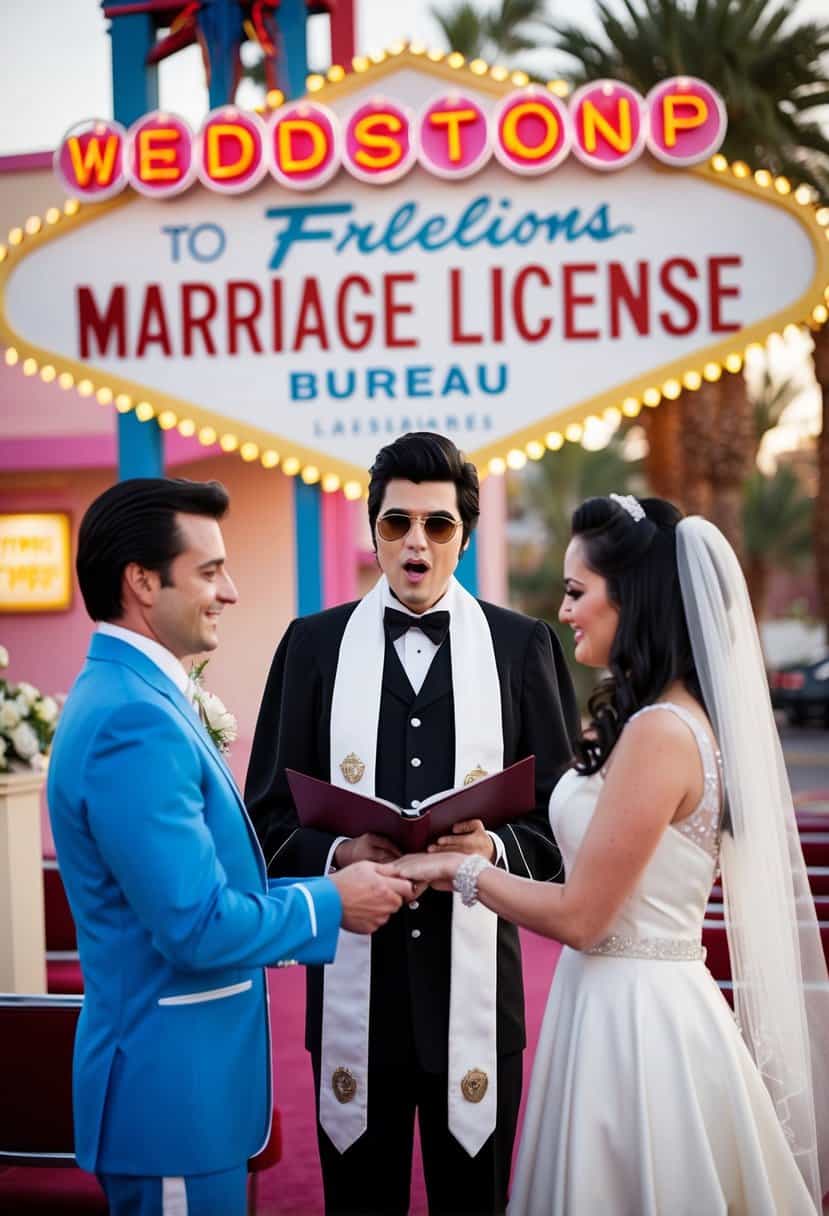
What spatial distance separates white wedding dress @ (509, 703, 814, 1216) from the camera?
240 cm

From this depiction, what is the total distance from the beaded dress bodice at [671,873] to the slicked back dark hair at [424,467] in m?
0.88

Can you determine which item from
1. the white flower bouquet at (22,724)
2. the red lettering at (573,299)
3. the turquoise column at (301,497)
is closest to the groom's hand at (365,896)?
the white flower bouquet at (22,724)

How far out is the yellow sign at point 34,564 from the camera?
12.0 metres

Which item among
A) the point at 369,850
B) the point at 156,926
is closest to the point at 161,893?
the point at 156,926

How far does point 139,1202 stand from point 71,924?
373cm

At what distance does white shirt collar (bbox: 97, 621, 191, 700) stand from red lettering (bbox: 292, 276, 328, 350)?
6066 millimetres

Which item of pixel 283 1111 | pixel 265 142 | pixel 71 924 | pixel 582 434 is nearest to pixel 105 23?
pixel 265 142

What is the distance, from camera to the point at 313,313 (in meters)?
8.12

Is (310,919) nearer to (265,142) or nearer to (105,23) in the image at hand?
(265,142)

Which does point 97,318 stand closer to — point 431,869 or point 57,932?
point 57,932

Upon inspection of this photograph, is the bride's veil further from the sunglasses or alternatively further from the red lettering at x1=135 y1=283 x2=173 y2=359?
the red lettering at x1=135 y1=283 x2=173 y2=359

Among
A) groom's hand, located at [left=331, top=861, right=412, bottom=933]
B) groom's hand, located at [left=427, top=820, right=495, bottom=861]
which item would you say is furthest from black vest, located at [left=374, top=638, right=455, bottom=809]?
groom's hand, located at [left=331, top=861, right=412, bottom=933]

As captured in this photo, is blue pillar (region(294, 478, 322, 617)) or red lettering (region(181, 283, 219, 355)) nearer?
red lettering (region(181, 283, 219, 355))

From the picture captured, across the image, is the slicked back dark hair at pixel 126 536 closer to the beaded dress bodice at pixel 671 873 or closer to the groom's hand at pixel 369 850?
the groom's hand at pixel 369 850
